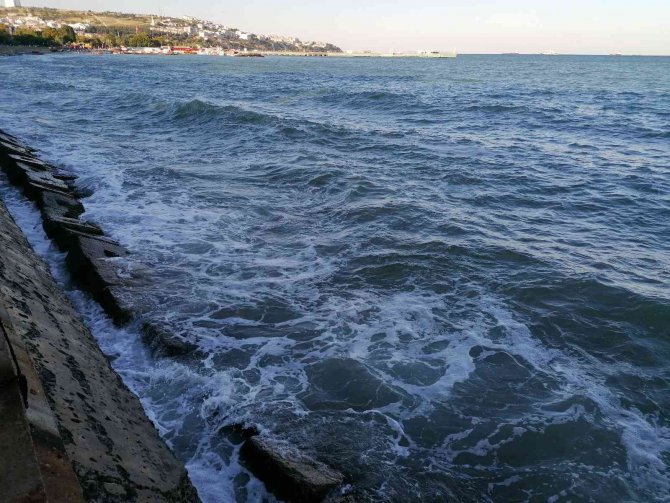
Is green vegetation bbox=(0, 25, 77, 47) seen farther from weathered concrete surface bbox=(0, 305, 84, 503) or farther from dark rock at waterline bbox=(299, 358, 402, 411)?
weathered concrete surface bbox=(0, 305, 84, 503)

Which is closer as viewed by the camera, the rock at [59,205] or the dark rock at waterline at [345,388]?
the dark rock at waterline at [345,388]

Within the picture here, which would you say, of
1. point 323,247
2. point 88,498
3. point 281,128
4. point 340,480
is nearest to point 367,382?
point 340,480

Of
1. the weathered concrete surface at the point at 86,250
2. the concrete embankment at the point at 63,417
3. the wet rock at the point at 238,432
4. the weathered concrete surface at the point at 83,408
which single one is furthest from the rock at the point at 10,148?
the wet rock at the point at 238,432

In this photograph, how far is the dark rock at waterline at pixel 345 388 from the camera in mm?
5699

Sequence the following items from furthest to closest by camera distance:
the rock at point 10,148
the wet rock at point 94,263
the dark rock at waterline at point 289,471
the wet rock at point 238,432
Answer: the rock at point 10,148 → the wet rock at point 94,263 → the wet rock at point 238,432 → the dark rock at waterline at point 289,471

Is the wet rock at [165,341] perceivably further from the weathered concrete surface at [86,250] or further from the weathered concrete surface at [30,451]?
the weathered concrete surface at [30,451]

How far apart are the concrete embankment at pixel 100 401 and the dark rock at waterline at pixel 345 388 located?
1008 millimetres


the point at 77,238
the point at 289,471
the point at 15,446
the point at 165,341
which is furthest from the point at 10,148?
the point at 15,446

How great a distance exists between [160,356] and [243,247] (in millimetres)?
4128

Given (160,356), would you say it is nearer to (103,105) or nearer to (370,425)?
(370,425)

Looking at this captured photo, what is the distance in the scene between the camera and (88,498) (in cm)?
316

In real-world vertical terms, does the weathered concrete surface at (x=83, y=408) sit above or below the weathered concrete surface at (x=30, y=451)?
below

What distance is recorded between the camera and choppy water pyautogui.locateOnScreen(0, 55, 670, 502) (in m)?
5.03

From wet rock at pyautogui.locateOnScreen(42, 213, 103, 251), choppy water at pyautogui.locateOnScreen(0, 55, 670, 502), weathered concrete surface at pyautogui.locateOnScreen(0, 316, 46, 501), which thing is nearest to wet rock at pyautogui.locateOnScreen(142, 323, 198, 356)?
choppy water at pyautogui.locateOnScreen(0, 55, 670, 502)
